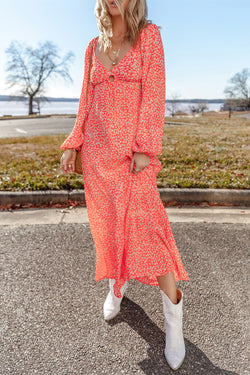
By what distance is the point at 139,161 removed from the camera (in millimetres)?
1725

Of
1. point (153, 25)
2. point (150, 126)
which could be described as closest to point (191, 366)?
point (150, 126)

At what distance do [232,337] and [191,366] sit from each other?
0.35m

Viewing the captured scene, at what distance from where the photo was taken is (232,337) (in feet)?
6.43

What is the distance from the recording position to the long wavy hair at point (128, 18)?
1.70m

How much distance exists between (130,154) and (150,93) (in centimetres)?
33

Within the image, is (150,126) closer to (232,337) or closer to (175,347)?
(175,347)

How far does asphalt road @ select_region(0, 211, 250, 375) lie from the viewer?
1.79m

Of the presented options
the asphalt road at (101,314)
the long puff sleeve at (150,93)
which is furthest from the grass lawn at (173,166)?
the long puff sleeve at (150,93)

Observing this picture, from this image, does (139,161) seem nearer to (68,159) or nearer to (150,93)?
(150,93)

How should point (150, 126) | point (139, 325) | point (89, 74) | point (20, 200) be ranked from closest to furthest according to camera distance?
point (150, 126), point (89, 74), point (139, 325), point (20, 200)

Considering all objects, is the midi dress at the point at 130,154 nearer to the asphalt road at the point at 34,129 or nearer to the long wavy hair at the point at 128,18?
the long wavy hair at the point at 128,18

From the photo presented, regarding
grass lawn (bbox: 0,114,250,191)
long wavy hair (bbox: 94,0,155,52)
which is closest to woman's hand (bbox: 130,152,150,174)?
long wavy hair (bbox: 94,0,155,52)

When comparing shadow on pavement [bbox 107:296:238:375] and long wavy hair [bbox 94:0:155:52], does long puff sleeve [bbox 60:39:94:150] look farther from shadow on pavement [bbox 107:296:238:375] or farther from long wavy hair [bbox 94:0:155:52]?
shadow on pavement [bbox 107:296:238:375]

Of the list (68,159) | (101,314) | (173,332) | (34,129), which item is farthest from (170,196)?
(34,129)
